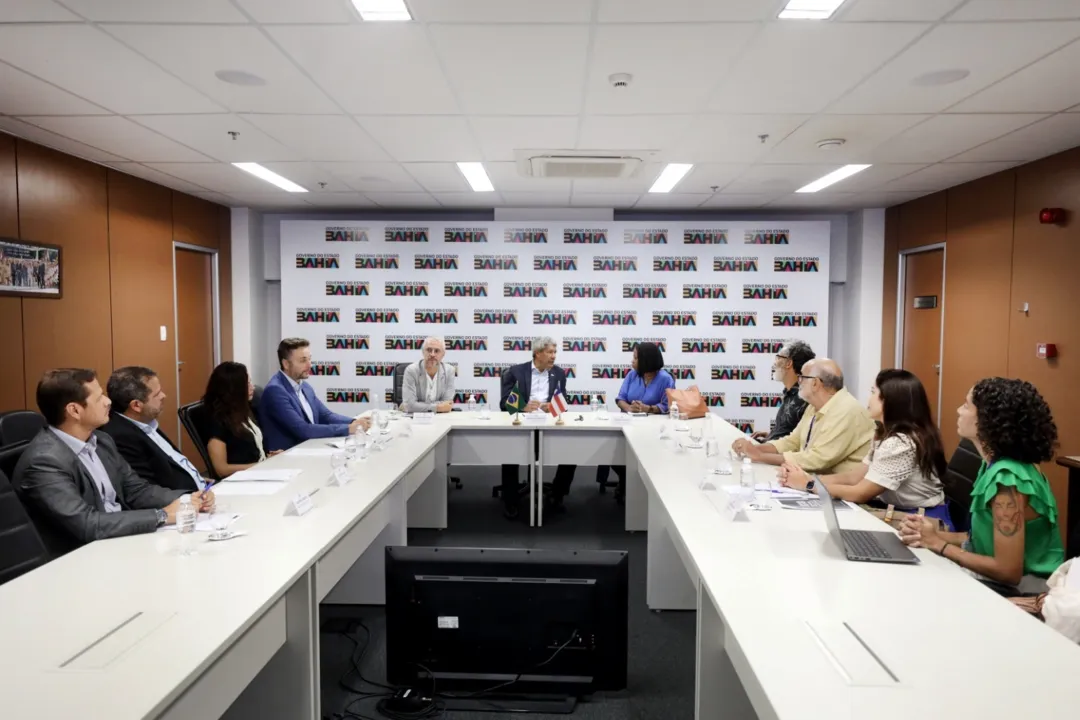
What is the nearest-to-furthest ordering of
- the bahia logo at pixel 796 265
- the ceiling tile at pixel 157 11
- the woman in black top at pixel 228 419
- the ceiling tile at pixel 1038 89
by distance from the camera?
the ceiling tile at pixel 157 11, the ceiling tile at pixel 1038 89, the woman in black top at pixel 228 419, the bahia logo at pixel 796 265

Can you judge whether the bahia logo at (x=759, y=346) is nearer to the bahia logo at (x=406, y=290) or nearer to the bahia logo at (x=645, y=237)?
the bahia logo at (x=645, y=237)

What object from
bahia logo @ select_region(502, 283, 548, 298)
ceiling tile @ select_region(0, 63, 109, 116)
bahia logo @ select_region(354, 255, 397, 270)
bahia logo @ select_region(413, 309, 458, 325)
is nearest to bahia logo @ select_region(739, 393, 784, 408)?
bahia logo @ select_region(502, 283, 548, 298)

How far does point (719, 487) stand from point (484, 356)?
4.56m

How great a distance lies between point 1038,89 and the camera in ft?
10.6

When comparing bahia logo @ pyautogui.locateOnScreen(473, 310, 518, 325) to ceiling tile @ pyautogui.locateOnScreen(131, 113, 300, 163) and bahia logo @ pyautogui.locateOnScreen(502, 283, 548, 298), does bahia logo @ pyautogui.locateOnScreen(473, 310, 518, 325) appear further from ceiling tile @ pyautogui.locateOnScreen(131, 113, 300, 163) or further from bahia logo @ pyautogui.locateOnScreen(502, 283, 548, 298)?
ceiling tile @ pyautogui.locateOnScreen(131, 113, 300, 163)

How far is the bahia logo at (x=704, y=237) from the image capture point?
22.9ft

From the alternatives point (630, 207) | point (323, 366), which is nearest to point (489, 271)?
point (630, 207)

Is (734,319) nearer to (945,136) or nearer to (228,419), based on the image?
(945,136)

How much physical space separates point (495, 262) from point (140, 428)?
15.3ft

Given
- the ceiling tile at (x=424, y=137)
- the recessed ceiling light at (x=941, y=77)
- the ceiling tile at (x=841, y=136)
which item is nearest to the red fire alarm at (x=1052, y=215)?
the ceiling tile at (x=841, y=136)

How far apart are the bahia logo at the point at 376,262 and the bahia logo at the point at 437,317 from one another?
0.59 metres

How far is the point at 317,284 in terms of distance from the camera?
710 centimetres

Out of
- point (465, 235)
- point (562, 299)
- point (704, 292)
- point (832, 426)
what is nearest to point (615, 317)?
point (562, 299)

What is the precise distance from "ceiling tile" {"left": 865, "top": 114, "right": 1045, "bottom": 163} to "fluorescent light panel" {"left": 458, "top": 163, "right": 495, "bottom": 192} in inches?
115
